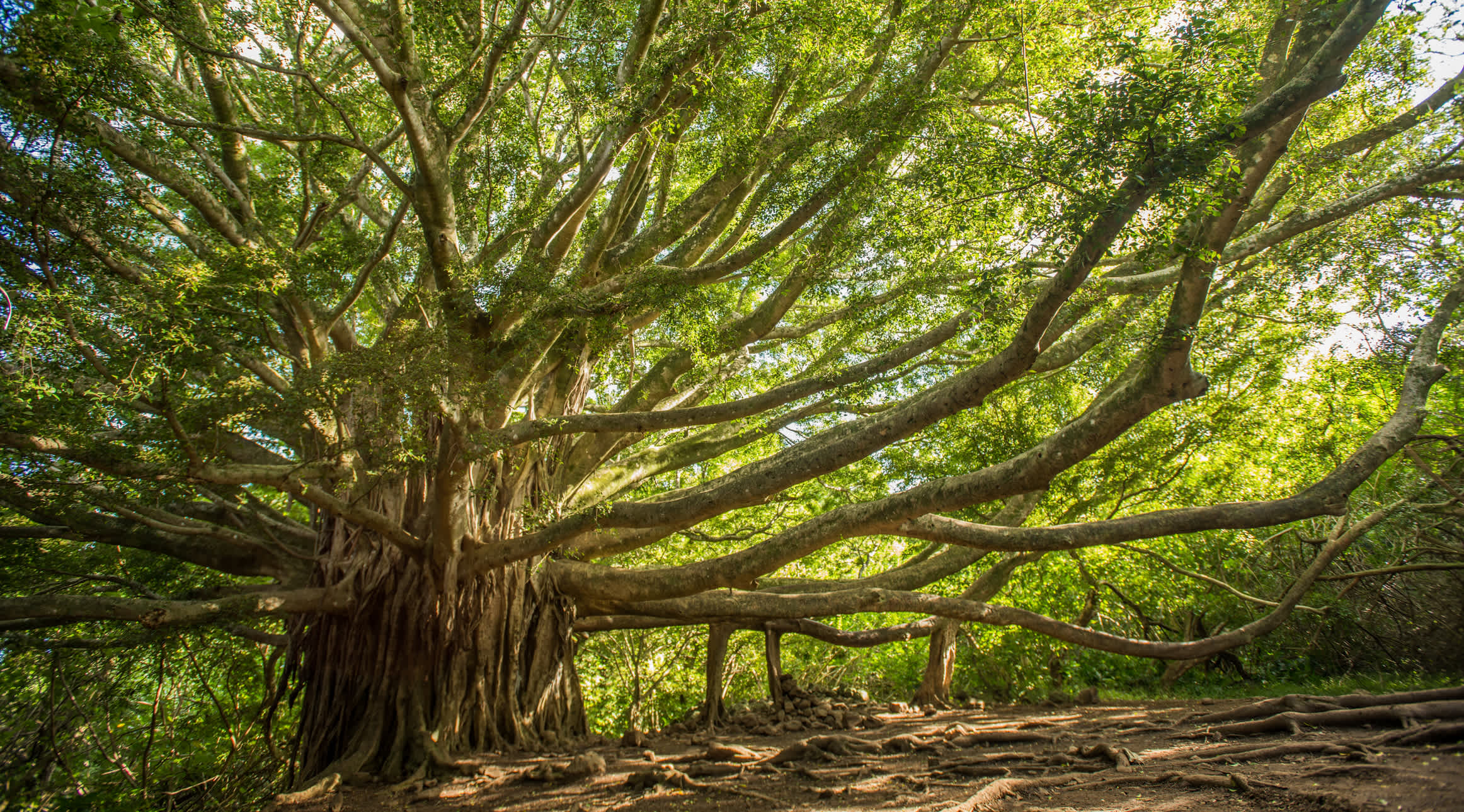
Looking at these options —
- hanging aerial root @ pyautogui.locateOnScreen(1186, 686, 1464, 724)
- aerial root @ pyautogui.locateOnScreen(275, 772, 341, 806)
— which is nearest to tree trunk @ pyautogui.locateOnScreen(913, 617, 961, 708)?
hanging aerial root @ pyautogui.locateOnScreen(1186, 686, 1464, 724)

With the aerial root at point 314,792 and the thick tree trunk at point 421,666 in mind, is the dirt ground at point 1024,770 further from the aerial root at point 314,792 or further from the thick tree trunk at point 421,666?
the thick tree trunk at point 421,666

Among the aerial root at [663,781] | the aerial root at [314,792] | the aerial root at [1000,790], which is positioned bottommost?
the aerial root at [314,792]

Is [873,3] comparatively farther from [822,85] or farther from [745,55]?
[745,55]

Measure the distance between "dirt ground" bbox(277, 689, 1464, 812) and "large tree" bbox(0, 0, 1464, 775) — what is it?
3.50ft

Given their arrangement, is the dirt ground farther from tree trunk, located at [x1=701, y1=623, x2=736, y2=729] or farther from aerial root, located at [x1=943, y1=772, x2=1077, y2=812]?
tree trunk, located at [x1=701, y1=623, x2=736, y2=729]

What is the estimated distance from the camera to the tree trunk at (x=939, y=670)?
843cm

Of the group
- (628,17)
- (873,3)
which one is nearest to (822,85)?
(873,3)

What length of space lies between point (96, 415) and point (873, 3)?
6927 millimetres

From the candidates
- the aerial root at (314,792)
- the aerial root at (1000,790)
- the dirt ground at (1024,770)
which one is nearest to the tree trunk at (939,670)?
the dirt ground at (1024,770)

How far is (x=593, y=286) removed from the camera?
652 cm

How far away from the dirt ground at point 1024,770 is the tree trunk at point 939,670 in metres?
2.16

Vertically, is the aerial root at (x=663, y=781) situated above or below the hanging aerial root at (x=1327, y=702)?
below

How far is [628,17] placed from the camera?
6.47 metres

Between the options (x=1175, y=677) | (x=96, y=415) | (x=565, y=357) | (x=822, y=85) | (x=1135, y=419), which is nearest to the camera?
(x=1135, y=419)
